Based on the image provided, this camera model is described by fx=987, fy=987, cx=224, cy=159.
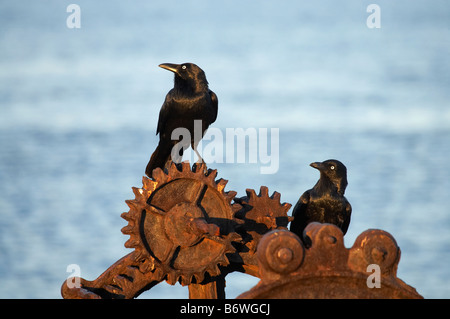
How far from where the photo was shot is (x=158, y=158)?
30.4 ft

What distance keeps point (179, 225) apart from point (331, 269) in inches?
62.9

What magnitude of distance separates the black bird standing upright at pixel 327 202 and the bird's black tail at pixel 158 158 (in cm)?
132

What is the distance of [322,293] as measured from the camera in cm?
651

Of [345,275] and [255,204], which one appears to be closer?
[345,275]

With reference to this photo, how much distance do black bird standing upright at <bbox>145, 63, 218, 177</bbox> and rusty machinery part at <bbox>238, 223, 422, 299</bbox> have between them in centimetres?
299

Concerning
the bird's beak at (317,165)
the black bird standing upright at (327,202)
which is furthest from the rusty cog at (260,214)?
the bird's beak at (317,165)

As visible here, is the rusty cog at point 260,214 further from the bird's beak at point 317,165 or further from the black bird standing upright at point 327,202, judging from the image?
the bird's beak at point 317,165

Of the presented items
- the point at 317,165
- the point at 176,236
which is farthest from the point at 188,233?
the point at 317,165

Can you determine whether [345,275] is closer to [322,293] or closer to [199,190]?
[322,293]

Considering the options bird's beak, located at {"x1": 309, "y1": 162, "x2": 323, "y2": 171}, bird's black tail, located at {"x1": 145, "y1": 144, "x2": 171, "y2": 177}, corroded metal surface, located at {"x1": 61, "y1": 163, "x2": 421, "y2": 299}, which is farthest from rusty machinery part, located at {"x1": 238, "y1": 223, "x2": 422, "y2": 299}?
bird's black tail, located at {"x1": 145, "y1": 144, "x2": 171, "y2": 177}

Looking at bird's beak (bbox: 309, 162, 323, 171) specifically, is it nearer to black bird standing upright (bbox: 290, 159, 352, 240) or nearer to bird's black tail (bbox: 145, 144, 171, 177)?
→ black bird standing upright (bbox: 290, 159, 352, 240)

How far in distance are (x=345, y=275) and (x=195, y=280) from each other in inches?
72.7
